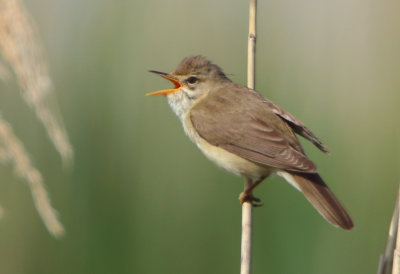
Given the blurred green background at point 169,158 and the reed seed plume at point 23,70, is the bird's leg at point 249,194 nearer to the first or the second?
the blurred green background at point 169,158

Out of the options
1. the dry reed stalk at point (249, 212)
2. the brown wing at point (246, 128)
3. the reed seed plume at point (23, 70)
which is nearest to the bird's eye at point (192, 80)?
the brown wing at point (246, 128)

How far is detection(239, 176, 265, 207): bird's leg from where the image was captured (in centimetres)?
262

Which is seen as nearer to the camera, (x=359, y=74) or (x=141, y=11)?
(x=141, y=11)

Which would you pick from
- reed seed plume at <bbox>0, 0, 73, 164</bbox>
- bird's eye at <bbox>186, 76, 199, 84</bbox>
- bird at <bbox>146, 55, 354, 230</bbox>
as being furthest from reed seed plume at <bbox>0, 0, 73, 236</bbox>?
bird's eye at <bbox>186, 76, 199, 84</bbox>

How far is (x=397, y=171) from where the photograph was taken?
2.98 meters

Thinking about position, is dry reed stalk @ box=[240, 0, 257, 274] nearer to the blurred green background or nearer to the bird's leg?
the bird's leg

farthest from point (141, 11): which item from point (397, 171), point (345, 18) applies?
point (397, 171)

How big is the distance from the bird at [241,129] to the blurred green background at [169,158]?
0.14 m

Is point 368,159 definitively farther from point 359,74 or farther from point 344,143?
point 359,74

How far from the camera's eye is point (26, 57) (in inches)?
71.4

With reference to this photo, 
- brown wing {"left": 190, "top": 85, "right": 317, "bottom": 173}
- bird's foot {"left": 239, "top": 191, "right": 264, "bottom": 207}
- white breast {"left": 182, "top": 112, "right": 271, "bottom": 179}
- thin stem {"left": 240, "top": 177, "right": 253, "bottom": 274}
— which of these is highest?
brown wing {"left": 190, "top": 85, "right": 317, "bottom": 173}

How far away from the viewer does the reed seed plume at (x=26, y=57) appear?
1778 mm

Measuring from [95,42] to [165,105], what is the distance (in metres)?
0.51

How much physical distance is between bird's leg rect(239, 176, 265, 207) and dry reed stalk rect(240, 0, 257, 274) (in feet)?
0.43
